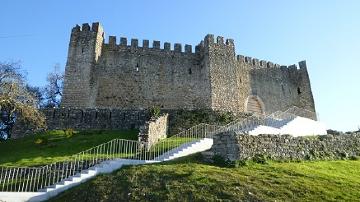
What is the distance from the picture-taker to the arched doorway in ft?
136

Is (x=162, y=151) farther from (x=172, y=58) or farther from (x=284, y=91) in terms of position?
(x=284, y=91)

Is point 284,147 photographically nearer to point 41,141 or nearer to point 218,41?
point 41,141

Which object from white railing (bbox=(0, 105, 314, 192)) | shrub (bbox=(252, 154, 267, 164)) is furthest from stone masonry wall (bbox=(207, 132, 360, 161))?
white railing (bbox=(0, 105, 314, 192))

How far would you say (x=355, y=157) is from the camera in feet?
73.5

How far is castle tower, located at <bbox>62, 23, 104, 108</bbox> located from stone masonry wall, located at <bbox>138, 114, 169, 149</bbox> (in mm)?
8499

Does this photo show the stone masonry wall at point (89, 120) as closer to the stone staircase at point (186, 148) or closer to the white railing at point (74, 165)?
the stone staircase at point (186, 148)

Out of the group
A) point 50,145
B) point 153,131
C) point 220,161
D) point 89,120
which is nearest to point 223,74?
point 89,120

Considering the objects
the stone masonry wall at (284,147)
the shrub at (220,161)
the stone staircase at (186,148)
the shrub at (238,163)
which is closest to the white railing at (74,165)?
the stone staircase at (186,148)

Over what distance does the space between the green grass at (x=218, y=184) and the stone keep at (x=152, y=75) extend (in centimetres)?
1905

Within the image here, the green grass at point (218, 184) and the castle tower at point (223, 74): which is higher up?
the castle tower at point (223, 74)

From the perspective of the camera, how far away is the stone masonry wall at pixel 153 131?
2455cm

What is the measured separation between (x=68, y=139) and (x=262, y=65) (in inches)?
925

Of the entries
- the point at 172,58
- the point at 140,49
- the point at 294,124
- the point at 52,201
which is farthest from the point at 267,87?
the point at 52,201

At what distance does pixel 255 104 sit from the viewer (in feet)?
139
